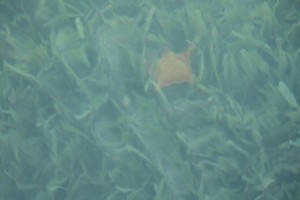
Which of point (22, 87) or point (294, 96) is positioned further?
point (22, 87)

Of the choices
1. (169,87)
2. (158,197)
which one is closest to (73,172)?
(158,197)

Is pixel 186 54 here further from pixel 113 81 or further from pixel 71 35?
pixel 71 35

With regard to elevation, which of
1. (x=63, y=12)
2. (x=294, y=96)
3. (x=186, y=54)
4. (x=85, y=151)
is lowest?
(x=85, y=151)

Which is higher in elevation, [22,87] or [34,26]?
[34,26]
